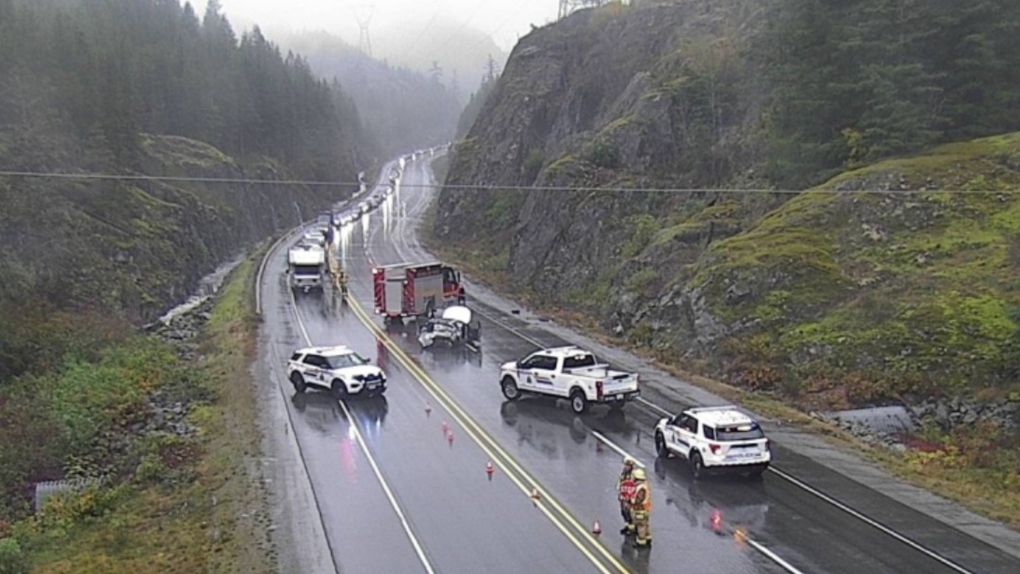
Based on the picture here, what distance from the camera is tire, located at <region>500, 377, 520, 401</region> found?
32344 mm

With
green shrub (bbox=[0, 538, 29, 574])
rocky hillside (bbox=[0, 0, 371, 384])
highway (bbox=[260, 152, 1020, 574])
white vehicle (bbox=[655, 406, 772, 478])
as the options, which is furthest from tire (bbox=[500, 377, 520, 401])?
rocky hillside (bbox=[0, 0, 371, 384])

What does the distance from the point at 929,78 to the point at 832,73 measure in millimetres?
4248

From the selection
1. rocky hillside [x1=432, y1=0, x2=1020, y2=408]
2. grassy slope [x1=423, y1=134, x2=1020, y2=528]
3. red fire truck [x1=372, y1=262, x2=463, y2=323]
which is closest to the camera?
grassy slope [x1=423, y1=134, x2=1020, y2=528]

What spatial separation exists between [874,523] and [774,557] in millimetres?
3080

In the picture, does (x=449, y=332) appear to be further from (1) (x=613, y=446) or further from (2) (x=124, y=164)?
(2) (x=124, y=164)

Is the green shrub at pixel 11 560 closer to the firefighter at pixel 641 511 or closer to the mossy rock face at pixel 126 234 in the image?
the firefighter at pixel 641 511

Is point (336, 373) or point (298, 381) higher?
point (336, 373)

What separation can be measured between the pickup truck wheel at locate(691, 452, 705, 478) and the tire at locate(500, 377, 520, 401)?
375 inches

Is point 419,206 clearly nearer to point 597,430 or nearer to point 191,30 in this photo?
point 191,30

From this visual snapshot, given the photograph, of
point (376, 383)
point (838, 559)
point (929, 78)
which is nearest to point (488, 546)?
point (838, 559)

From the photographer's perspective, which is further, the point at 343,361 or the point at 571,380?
the point at 343,361

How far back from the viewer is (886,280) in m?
36.2

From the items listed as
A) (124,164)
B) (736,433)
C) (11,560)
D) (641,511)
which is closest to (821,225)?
(736,433)

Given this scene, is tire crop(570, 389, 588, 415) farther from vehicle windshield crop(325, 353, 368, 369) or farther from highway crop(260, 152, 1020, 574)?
vehicle windshield crop(325, 353, 368, 369)
